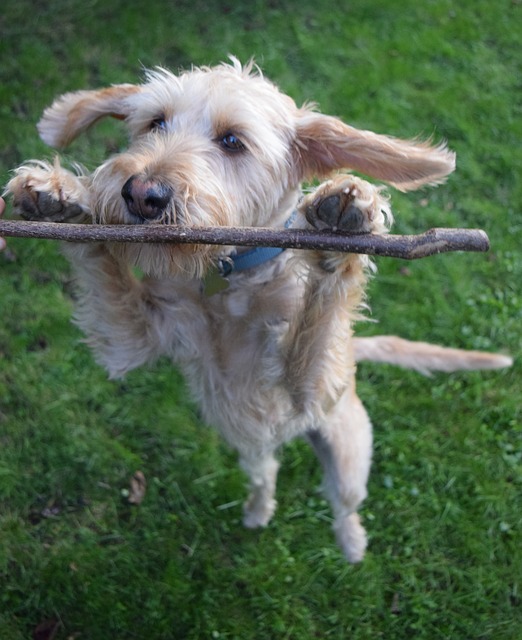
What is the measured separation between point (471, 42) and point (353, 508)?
19.0 feet

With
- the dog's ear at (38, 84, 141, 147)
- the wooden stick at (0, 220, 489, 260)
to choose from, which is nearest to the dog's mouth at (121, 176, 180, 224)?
the wooden stick at (0, 220, 489, 260)

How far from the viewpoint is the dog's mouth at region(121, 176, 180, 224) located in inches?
93.0

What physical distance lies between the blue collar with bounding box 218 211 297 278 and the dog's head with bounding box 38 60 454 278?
144mm

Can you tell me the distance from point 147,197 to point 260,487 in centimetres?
240

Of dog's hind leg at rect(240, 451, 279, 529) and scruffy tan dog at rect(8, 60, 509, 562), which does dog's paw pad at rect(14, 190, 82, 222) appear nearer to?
scruffy tan dog at rect(8, 60, 509, 562)

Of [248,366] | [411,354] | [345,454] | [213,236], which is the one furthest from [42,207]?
[411,354]

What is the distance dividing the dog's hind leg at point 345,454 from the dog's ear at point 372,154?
1482 millimetres

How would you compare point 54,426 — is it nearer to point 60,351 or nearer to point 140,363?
point 60,351

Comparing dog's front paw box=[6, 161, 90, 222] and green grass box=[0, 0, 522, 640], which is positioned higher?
dog's front paw box=[6, 161, 90, 222]

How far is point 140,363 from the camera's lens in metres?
3.37

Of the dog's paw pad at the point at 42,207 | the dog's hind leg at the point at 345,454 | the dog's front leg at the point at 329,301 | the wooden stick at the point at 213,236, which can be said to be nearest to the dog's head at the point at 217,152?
the dog's paw pad at the point at 42,207

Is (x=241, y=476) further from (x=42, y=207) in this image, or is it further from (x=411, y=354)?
(x=42, y=207)

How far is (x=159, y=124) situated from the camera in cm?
301

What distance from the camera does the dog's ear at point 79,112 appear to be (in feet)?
10.3
